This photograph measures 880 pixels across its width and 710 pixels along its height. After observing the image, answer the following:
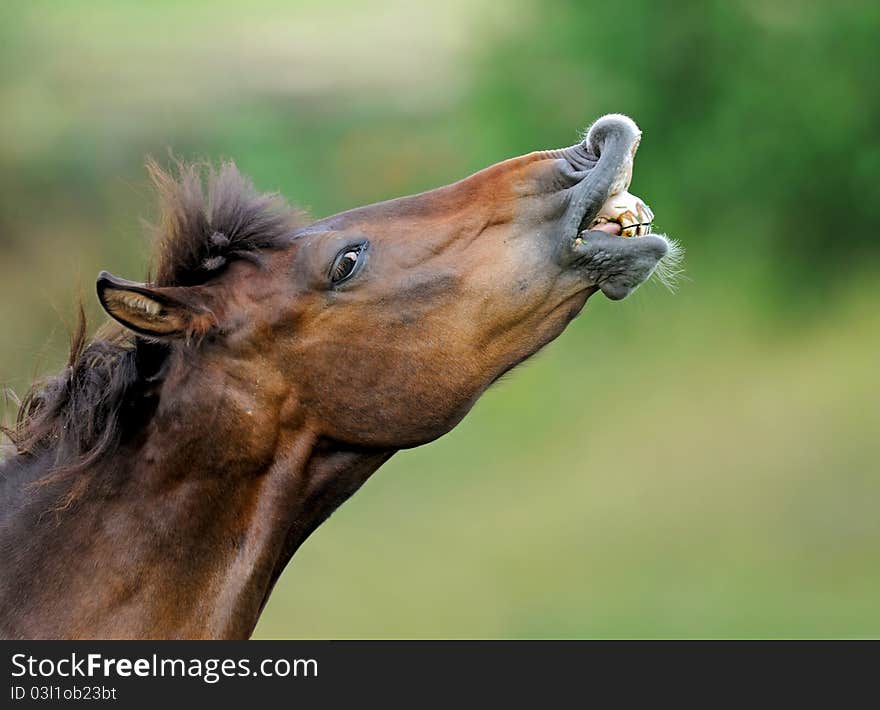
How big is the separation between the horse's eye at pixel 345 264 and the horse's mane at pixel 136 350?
207 mm

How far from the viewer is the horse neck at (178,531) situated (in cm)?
334

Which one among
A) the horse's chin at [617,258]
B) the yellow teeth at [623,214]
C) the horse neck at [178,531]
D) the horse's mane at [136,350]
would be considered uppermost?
the yellow teeth at [623,214]

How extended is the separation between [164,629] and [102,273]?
0.99 metres

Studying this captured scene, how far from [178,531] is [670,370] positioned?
Answer: 12.9 metres

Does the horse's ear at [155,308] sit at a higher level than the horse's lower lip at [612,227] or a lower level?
lower

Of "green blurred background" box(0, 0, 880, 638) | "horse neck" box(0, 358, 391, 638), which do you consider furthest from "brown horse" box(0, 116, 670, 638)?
"green blurred background" box(0, 0, 880, 638)

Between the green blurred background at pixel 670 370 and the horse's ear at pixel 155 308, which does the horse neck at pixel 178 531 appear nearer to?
the horse's ear at pixel 155 308

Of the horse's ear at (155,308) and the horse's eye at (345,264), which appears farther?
the horse's eye at (345,264)

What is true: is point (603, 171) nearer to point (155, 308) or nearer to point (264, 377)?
point (264, 377)

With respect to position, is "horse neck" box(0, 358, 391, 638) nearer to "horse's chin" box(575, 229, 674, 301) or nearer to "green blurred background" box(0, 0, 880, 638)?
"horse's chin" box(575, 229, 674, 301)

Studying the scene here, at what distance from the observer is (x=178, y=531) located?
11.1 ft

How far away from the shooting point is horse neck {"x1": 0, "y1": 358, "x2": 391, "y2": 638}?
334 cm

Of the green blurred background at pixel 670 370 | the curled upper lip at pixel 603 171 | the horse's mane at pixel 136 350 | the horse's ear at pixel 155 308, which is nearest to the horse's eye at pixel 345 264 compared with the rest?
the horse's mane at pixel 136 350

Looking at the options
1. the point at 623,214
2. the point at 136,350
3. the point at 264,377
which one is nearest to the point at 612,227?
the point at 623,214
